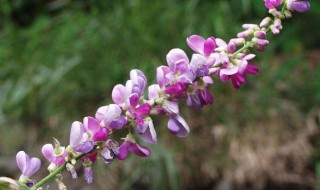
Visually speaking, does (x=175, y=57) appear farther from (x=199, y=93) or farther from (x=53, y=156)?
(x=53, y=156)

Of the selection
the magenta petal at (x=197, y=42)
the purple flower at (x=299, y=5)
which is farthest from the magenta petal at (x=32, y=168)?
the purple flower at (x=299, y=5)

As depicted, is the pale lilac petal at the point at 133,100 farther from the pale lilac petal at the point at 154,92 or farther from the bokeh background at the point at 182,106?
the bokeh background at the point at 182,106

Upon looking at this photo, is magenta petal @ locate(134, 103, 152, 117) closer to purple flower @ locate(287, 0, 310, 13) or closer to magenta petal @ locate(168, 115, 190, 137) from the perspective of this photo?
magenta petal @ locate(168, 115, 190, 137)

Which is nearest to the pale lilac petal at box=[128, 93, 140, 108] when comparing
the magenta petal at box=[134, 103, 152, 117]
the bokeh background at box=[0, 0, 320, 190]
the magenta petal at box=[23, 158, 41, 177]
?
the magenta petal at box=[134, 103, 152, 117]

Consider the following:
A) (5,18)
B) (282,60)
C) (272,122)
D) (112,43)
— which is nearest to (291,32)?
(282,60)

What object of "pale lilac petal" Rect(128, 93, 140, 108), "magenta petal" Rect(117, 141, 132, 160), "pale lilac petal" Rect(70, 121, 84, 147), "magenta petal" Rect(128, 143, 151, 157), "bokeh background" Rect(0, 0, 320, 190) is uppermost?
"pale lilac petal" Rect(70, 121, 84, 147)
